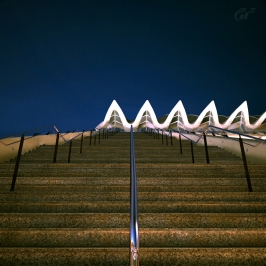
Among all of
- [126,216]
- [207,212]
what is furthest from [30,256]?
[207,212]

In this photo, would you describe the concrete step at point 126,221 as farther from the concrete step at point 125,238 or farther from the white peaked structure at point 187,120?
the white peaked structure at point 187,120

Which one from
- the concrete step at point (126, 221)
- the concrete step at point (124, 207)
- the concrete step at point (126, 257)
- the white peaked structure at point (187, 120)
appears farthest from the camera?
the white peaked structure at point (187, 120)

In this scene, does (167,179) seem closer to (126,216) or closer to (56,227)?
(126,216)

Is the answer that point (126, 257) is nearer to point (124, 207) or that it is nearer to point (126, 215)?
point (126, 215)

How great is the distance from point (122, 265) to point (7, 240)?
1.23 metres

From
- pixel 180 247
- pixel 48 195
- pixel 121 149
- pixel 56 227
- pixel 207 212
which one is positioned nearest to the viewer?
pixel 180 247

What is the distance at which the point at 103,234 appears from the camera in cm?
206

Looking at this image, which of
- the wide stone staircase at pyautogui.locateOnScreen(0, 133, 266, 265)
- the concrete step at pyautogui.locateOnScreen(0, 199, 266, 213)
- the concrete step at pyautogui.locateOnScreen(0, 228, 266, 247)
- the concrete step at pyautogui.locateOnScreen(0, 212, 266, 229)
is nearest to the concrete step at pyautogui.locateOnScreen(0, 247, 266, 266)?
the wide stone staircase at pyautogui.locateOnScreen(0, 133, 266, 265)

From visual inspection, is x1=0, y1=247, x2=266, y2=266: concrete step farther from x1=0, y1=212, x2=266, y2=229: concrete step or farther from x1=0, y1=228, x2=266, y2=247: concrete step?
x1=0, y1=212, x2=266, y2=229: concrete step

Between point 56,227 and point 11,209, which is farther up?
point 11,209

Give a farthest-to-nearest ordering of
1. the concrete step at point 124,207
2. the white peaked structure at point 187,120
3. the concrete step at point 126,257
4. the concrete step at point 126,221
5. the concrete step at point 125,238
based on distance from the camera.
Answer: the white peaked structure at point 187,120, the concrete step at point 124,207, the concrete step at point 126,221, the concrete step at point 125,238, the concrete step at point 126,257

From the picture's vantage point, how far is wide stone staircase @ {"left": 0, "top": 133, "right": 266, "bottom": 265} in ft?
5.90

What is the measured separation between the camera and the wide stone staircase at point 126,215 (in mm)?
1800

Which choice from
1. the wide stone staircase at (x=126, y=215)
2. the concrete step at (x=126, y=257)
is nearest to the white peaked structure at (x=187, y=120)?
the wide stone staircase at (x=126, y=215)
